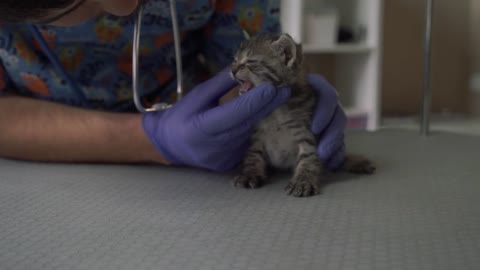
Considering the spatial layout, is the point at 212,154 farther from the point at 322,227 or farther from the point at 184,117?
the point at 322,227

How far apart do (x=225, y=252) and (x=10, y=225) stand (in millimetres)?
324

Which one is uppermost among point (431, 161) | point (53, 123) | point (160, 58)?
point (160, 58)

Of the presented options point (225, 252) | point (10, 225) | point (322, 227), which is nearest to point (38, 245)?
point (10, 225)

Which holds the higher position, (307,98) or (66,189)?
(307,98)

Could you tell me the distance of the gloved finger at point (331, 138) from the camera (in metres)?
0.97

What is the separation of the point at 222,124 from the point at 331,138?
234 millimetres

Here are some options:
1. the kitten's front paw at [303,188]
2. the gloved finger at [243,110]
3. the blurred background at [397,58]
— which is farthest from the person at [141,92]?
the blurred background at [397,58]

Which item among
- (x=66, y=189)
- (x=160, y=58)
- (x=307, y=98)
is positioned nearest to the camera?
(x=66, y=189)

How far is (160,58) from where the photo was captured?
1194 mm

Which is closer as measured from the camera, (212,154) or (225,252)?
(225,252)

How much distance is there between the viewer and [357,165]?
1.02 meters

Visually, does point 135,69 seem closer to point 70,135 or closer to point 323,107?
point 70,135

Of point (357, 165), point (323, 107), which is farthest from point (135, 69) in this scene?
point (357, 165)

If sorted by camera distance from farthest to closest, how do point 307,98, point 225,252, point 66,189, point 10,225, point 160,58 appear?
point 160,58 → point 307,98 → point 66,189 → point 10,225 → point 225,252
